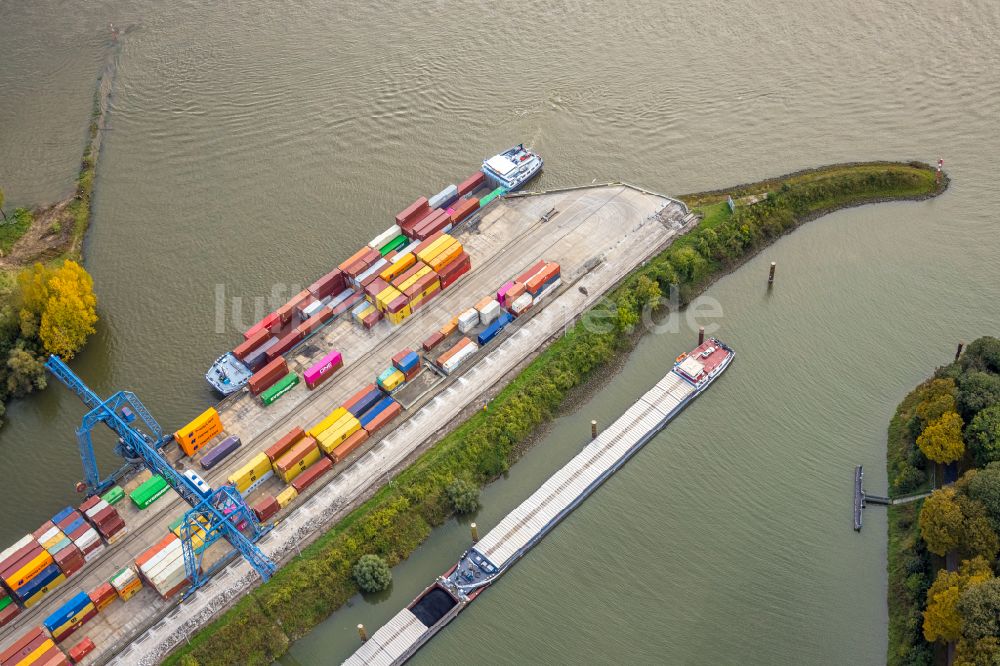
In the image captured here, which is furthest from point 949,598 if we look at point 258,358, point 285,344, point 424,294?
point 258,358

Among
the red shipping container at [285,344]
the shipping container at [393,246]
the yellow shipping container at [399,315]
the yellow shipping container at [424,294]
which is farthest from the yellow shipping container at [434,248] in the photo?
the red shipping container at [285,344]

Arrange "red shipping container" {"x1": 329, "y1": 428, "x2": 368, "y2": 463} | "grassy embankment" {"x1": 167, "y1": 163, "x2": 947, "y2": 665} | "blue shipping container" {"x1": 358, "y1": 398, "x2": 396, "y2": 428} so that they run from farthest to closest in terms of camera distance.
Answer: "blue shipping container" {"x1": 358, "y1": 398, "x2": 396, "y2": 428} → "red shipping container" {"x1": 329, "y1": 428, "x2": 368, "y2": 463} → "grassy embankment" {"x1": 167, "y1": 163, "x2": 947, "y2": 665}

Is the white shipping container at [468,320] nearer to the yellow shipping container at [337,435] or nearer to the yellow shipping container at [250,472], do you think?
the yellow shipping container at [337,435]

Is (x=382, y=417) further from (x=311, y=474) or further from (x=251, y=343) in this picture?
(x=251, y=343)

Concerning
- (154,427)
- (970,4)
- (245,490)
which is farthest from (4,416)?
(970,4)

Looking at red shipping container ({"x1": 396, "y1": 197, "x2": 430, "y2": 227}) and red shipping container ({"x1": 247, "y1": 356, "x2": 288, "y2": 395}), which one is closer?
red shipping container ({"x1": 247, "y1": 356, "x2": 288, "y2": 395})

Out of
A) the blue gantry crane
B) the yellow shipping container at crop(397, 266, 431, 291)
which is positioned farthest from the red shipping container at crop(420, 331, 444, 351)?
the blue gantry crane

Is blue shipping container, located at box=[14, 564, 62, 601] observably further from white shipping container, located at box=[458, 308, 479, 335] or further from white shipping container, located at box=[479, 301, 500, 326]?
white shipping container, located at box=[479, 301, 500, 326]
